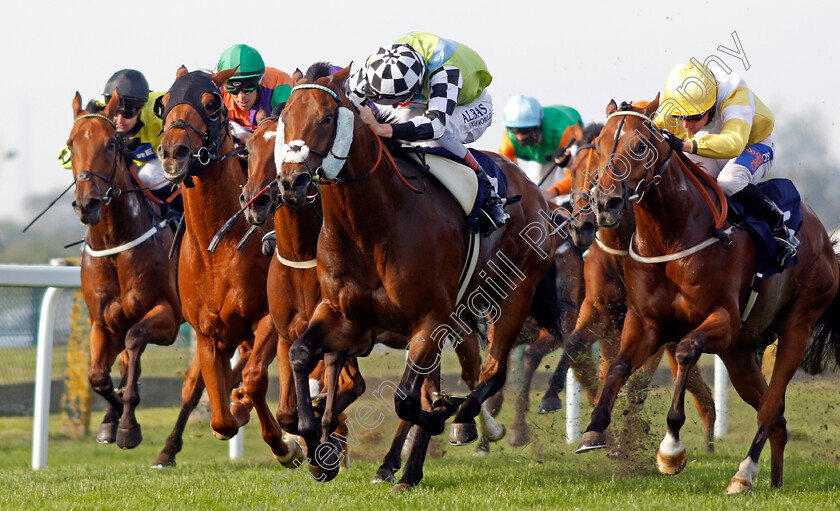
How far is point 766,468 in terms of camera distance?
6609mm

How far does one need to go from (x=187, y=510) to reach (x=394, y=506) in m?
0.87

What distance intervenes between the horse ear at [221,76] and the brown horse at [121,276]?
0.93 meters

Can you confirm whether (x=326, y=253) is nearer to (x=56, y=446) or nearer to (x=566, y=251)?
(x=566, y=251)

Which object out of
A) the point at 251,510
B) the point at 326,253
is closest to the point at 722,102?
the point at 326,253

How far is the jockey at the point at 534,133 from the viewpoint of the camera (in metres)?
9.11

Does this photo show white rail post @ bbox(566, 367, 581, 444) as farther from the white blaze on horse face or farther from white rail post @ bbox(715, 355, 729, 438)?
the white blaze on horse face

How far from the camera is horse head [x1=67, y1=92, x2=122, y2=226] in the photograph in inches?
231

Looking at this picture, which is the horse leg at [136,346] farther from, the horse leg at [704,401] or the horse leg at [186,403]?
the horse leg at [704,401]

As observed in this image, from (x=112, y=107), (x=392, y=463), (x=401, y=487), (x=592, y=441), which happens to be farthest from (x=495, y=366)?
(x=112, y=107)

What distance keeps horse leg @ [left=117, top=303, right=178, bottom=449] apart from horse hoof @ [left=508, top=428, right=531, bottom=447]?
8.83 ft

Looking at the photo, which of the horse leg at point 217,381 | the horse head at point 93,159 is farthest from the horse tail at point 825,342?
the horse head at point 93,159

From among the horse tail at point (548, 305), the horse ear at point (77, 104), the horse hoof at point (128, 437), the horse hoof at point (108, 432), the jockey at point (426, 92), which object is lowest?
the horse hoof at point (108, 432)

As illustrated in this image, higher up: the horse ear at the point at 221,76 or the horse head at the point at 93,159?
the horse ear at the point at 221,76

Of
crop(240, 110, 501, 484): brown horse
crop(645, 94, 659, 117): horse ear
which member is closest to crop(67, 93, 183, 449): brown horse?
crop(240, 110, 501, 484): brown horse
